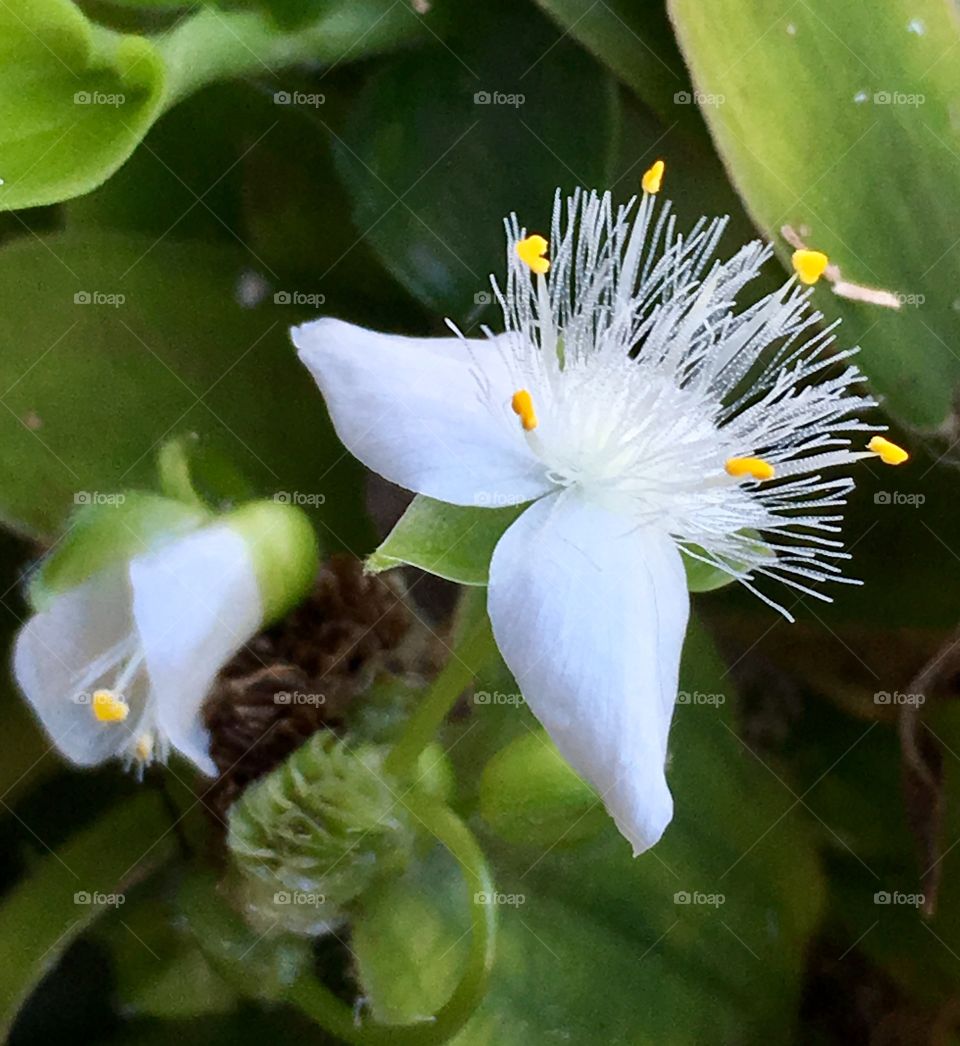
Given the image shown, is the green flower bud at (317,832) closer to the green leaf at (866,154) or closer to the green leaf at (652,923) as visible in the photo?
the green leaf at (652,923)

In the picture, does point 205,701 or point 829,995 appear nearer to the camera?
point 205,701

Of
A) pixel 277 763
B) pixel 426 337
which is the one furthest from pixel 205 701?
pixel 426 337

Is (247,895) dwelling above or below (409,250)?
below

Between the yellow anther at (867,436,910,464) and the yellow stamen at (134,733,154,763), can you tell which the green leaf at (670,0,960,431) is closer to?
the yellow anther at (867,436,910,464)

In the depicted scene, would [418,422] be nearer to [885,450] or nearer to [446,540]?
[446,540]

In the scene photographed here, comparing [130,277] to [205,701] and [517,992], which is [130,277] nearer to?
[205,701]

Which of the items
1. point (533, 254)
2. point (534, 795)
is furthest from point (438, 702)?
point (533, 254)

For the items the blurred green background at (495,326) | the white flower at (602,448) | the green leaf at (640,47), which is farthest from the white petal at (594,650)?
the green leaf at (640,47)
